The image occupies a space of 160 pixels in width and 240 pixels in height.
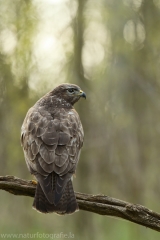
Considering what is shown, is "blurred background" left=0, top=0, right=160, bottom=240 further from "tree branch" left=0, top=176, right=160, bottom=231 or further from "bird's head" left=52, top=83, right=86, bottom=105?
"tree branch" left=0, top=176, right=160, bottom=231

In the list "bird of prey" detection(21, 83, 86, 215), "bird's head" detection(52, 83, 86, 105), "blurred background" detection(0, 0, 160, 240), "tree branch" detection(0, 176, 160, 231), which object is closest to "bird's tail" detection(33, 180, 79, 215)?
"bird of prey" detection(21, 83, 86, 215)

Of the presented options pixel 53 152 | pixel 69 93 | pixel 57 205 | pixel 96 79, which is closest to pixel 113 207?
pixel 57 205

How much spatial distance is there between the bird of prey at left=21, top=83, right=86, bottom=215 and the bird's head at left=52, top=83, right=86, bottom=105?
2.16 ft

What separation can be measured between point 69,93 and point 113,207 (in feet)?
14.8

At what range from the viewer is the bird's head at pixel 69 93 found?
1030 centimetres

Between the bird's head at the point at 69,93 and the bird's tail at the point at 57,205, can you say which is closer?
the bird's tail at the point at 57,205

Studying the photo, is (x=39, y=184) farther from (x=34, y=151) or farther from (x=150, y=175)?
(x=150, y=175)

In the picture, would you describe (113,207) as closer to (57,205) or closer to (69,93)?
(57,205)

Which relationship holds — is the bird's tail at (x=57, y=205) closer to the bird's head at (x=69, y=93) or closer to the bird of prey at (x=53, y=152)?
the bird of prey at (x=53, y=152)

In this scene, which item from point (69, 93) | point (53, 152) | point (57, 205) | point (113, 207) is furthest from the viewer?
point (69, 93)

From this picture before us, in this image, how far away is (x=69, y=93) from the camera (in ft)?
34.0

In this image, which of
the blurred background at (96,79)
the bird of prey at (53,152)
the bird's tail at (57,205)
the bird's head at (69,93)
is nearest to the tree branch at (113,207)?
the bird's tail at (57,205)

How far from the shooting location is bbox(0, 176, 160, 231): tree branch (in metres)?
6.02

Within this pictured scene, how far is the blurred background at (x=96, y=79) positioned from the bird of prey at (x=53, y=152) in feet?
21.6
